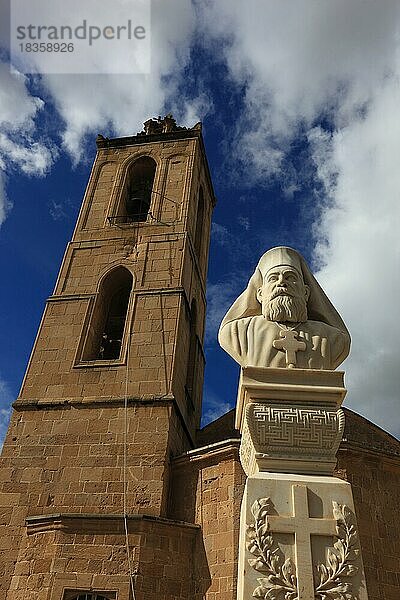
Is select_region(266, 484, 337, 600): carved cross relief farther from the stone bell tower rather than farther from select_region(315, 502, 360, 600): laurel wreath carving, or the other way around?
the stone bell tower

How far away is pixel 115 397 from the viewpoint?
1248cm

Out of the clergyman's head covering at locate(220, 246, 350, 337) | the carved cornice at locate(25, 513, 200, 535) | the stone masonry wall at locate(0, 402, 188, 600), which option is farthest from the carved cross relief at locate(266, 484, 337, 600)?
the stone masonry wall at locate(0, 402, 188, 600)

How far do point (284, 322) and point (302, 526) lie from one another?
127cm

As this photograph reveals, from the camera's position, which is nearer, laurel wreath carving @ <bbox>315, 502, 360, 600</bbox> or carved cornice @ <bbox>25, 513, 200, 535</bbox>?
laurel wreath carving @ <bbox>315, 502, 360, 600</bbox>

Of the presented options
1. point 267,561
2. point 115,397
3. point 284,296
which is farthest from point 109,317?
point 267,561

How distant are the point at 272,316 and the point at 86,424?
9.39m

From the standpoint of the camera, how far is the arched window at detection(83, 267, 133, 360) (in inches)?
562

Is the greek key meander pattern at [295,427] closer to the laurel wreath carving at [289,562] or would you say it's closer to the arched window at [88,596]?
the laurel wreath carving at [289,562]

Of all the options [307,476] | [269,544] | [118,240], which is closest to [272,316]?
[307,476]

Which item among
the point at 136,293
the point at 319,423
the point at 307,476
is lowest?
the point at 307,476

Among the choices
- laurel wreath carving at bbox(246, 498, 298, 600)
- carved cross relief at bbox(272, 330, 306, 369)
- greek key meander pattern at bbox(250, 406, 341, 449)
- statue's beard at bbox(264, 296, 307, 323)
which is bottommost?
laurel wreath carving at bbox(246, 498, 298, 600)

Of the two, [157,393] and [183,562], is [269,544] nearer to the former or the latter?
[183,562]

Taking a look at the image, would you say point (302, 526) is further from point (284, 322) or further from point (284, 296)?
point (284, 296)

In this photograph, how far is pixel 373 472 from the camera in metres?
10.4
